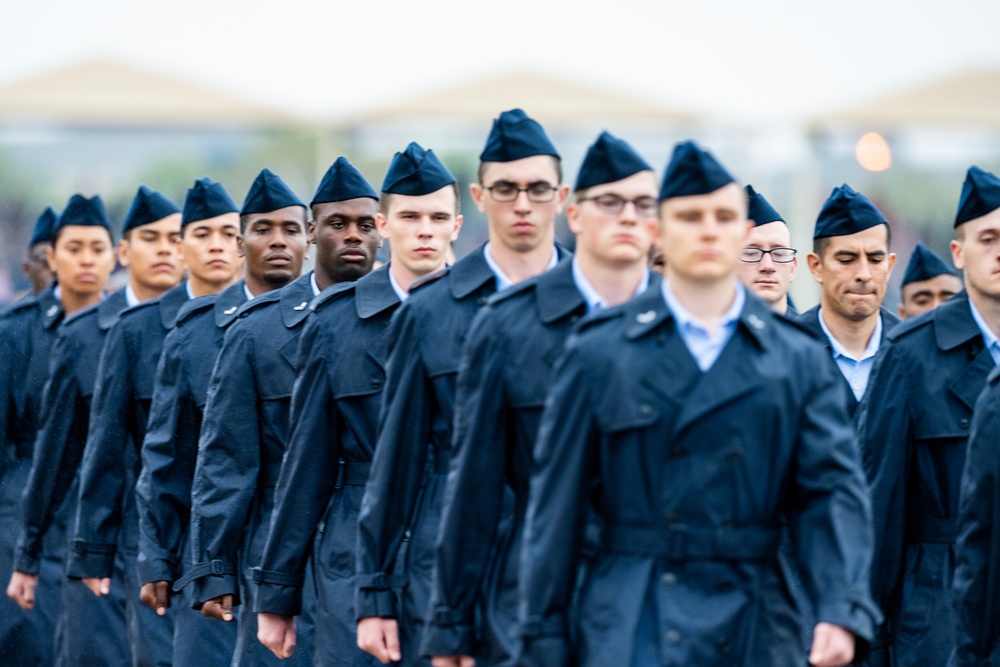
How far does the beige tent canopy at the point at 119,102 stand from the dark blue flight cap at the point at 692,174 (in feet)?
48.5

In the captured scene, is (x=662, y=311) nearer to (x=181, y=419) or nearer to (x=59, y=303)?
(x=181, y=419)

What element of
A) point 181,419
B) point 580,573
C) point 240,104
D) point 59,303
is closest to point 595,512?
point 580,573

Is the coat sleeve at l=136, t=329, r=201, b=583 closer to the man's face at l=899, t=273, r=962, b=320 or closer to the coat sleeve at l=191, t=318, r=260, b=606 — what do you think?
the coat sleeve at l=191, t=318, r=260, b=606

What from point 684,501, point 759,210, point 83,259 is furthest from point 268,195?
point 684,501

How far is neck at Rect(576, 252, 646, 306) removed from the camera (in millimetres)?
6461

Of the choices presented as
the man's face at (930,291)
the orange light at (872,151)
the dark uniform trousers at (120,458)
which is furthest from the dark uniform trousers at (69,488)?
the orange light at (872,151)

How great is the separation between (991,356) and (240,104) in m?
Answer: 14.0

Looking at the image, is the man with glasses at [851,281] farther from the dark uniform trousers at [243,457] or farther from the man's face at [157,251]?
the man's face at [157,251]

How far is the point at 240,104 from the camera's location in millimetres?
20891

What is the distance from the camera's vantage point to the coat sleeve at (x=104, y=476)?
10070 mm

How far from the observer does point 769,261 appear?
978cm

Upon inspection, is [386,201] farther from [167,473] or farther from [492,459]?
[492,459]

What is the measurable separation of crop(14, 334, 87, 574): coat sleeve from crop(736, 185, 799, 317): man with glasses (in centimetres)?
369

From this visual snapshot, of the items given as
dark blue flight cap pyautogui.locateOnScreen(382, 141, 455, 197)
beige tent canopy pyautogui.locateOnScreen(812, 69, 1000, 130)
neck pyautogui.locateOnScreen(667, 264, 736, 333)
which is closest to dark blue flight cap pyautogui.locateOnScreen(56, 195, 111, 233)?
dark blue flight cap pyautogui.locateOnScreen(382, 141, 455, 197)
